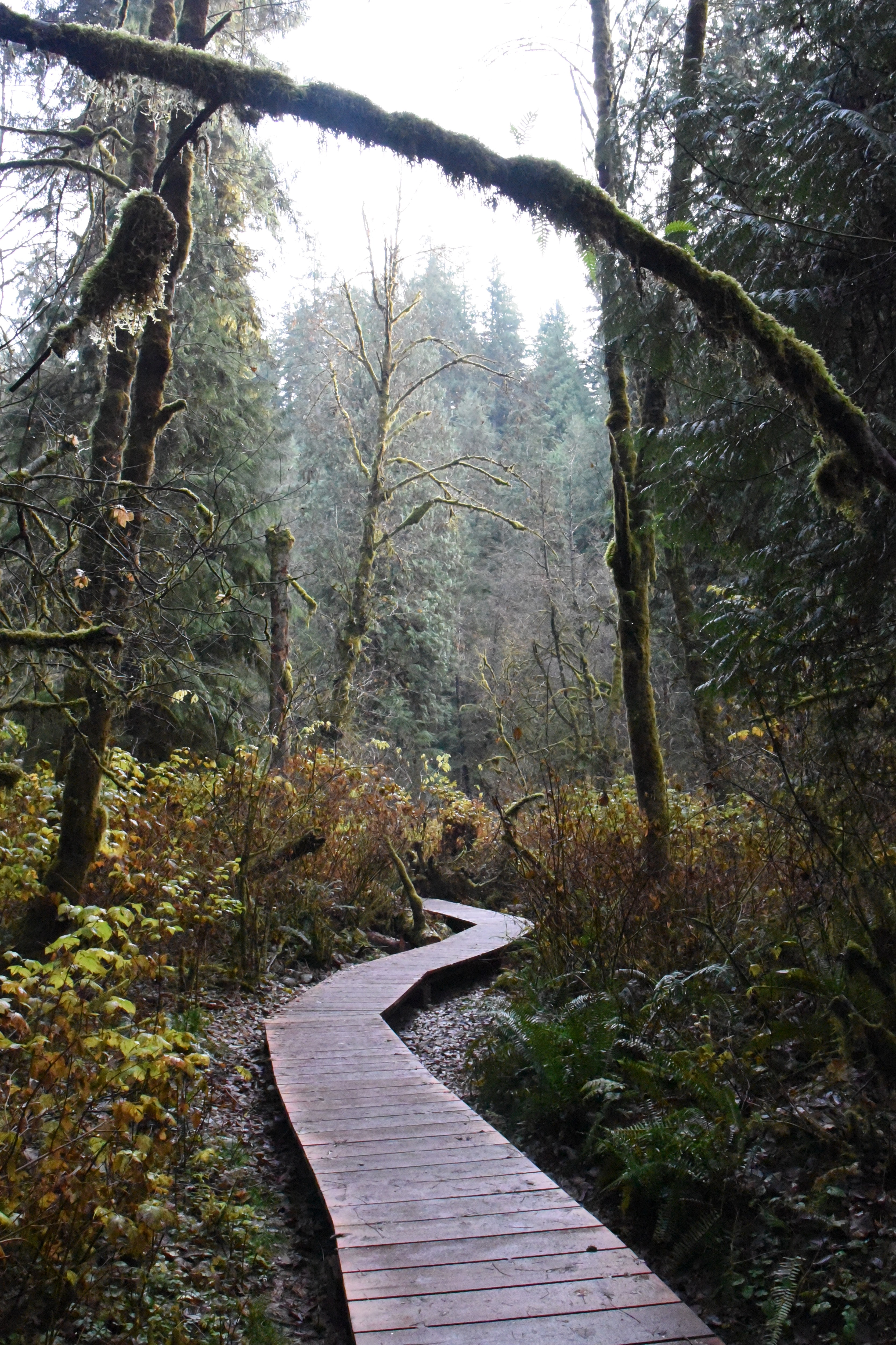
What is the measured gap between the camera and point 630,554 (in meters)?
7.47

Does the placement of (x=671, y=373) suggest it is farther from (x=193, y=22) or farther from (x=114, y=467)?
(x=193, y=22)

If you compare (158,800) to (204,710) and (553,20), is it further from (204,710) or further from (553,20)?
(553,20)

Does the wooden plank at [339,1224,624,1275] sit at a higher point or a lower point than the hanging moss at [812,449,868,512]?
lower

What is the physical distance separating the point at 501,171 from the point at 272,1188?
516cm

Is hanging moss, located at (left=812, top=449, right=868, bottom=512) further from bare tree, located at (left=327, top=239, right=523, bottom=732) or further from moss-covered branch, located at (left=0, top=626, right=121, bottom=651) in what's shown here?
bare tree, located at (left=327, top=239, right=523, bottom=732)

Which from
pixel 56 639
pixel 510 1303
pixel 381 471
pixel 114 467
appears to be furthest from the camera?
pixel 381 471

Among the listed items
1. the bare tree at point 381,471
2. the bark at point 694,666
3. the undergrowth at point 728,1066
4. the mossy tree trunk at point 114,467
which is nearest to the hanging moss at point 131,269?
the mossy tree trunk at point 114,467

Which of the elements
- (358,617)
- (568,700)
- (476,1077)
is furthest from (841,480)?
(568,700)

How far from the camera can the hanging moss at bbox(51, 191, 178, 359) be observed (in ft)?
14.8

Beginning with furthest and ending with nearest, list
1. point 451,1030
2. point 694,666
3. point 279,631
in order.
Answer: point 279,631 → point 694,666 → point 451,1030

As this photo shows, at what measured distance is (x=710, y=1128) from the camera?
379 cm

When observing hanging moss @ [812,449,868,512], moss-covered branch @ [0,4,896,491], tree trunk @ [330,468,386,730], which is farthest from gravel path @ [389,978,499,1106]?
tree trunk @ [330,468,386,730]

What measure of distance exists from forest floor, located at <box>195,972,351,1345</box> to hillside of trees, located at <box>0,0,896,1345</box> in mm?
41

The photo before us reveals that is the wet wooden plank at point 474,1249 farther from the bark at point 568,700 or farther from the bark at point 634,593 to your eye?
the bark at point 568,700
